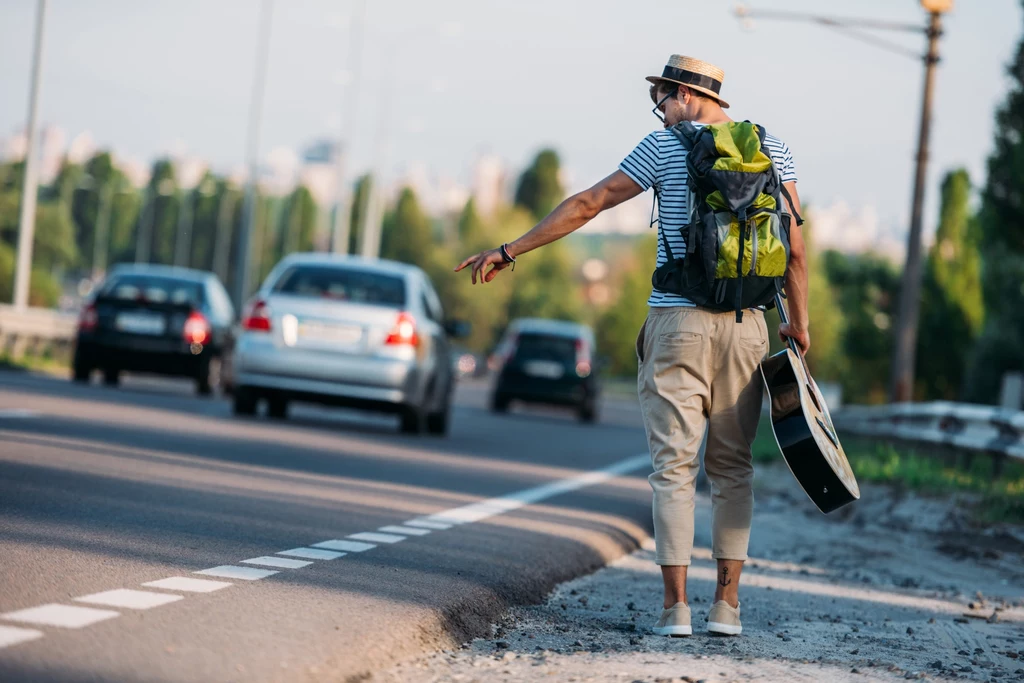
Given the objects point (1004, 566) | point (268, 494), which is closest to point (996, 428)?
point (1004, 566)

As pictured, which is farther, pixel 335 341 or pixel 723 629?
pixel 335 341

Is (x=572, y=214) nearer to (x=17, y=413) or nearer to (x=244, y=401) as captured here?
(x=17, y=413)

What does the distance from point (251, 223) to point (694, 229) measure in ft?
119

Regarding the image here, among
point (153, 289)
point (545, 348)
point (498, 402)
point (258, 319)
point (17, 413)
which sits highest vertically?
point (153, 289)

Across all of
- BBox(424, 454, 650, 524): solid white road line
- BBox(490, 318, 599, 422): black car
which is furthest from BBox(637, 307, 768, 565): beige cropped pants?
BBox(490, 318, 599, 422): black car

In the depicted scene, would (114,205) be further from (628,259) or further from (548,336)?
(548,336)

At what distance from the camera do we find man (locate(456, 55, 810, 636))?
6.50 metres

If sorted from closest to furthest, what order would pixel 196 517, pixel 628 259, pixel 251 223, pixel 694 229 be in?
pixel 694 229, pixel 196 517, pixel 251 223, pixel 628 259

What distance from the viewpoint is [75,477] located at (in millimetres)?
9680

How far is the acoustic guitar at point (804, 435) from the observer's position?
21.3 ft

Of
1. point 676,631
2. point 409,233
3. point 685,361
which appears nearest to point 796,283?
point 685,361

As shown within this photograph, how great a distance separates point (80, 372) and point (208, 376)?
5.21 ft

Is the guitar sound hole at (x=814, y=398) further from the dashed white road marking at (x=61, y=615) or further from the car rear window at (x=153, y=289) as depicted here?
the car rear window at (x=153, y=289)

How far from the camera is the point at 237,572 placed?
6625mm
